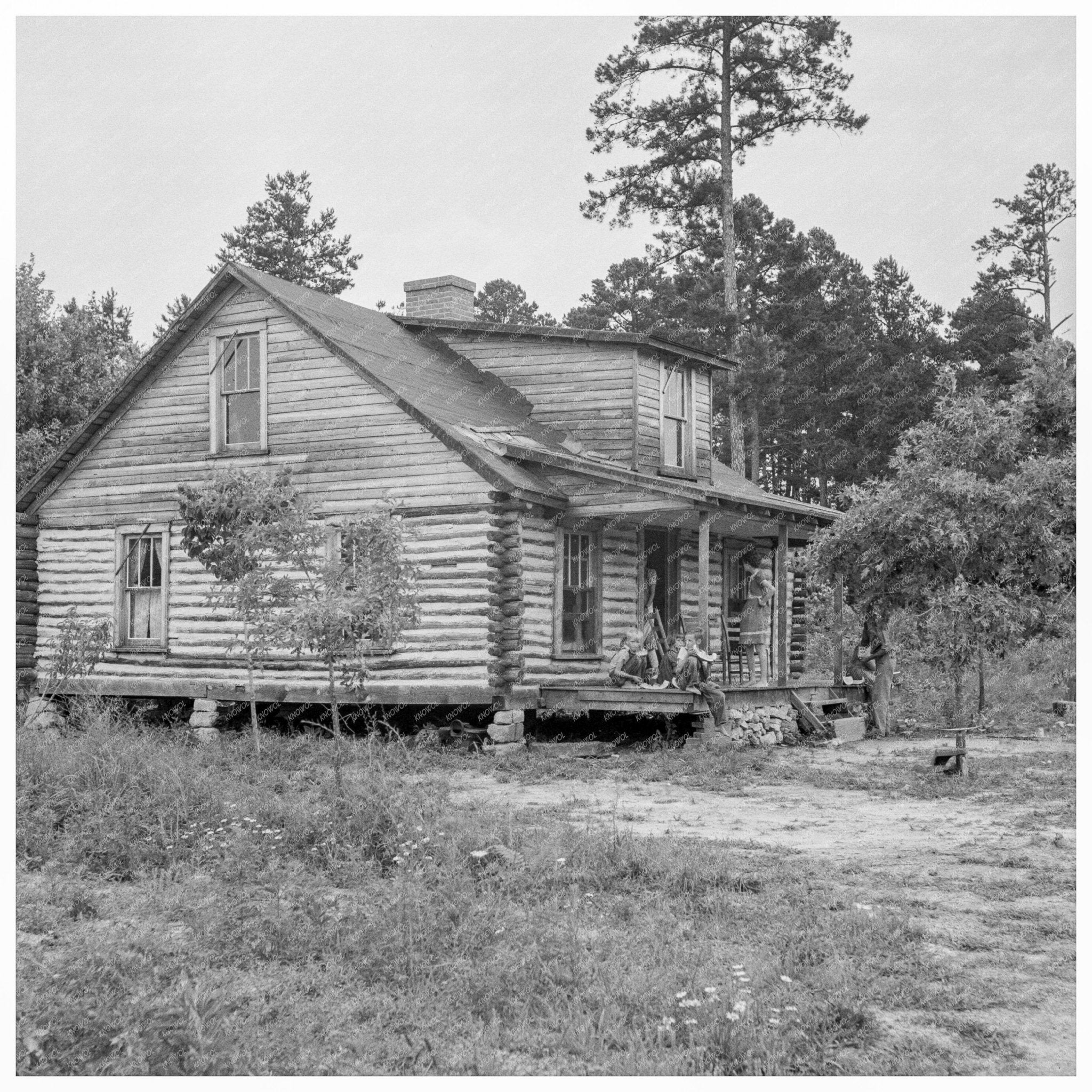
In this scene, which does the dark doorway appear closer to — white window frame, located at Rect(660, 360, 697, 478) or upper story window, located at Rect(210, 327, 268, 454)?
white window frame, located at Rect(660, 360, 697, 478)

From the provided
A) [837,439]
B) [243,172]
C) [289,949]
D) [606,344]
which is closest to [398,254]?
A: [243,172]

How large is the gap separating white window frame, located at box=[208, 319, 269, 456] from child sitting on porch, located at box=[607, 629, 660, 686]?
6.46 meters

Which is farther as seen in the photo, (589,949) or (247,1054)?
(589,949)

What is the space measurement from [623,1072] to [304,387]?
1565cm

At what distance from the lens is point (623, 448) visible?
67.5 ft

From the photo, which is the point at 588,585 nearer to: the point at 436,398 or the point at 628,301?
the point at 436,398

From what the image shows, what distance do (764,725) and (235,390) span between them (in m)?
9.92

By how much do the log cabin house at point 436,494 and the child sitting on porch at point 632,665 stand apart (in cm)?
65

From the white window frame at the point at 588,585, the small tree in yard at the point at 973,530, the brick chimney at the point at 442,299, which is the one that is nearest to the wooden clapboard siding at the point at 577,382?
the white window frame at the point at 588,585

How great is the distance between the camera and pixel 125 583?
2111 centimetres

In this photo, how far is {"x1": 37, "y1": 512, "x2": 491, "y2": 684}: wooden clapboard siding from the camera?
18125 mm

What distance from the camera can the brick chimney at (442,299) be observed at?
81.1ft

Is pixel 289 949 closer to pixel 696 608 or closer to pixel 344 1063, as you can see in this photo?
pixel 344 1063

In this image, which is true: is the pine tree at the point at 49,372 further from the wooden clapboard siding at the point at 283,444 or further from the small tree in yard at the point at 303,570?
the small tree in yard at the point at 303,570
